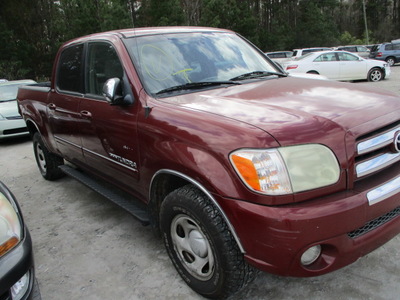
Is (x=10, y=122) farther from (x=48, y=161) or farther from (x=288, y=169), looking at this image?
(x=288, y=169)

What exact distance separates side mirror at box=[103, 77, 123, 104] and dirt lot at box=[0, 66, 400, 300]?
135cm

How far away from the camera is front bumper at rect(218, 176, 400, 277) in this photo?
1.87 meters

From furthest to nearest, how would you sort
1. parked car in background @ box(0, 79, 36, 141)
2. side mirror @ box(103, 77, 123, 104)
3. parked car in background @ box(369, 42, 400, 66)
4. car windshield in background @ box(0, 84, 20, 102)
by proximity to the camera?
parked car in background @ box(369, 42, 400, 66) → car windshield in background @ box(0, 84, 20, 102) → parked car in background @ box(0, 79, 36, 141) → side mirror @ box(103, 77, 123, 104)

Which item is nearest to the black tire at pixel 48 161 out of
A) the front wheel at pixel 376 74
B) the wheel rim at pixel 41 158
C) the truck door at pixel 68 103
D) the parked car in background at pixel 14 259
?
the wheel rim at pixel 41 158

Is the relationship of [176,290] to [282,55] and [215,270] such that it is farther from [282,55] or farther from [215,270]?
[282,55]

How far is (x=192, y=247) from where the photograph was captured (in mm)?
2463

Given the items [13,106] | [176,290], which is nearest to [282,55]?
[13,106]

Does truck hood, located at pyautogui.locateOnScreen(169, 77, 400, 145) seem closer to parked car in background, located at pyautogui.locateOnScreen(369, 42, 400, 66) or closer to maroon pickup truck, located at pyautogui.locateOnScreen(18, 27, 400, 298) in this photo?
maroon pickup truck, located at pyautogui.locateOnScreen(18, 27, 400, 298)

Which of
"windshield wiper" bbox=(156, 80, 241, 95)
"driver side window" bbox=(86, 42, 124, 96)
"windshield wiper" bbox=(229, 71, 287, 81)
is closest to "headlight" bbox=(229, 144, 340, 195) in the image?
"windshield wiper" bbox=(156, 80, 241, 95)

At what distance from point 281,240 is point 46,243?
2.54 m

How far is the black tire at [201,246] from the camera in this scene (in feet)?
7.00

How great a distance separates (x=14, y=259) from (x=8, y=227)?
0.18 metres

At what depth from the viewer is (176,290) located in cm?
263

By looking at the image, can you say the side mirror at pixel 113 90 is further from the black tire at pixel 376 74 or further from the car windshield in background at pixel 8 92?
the black tire at pixel 376 74
